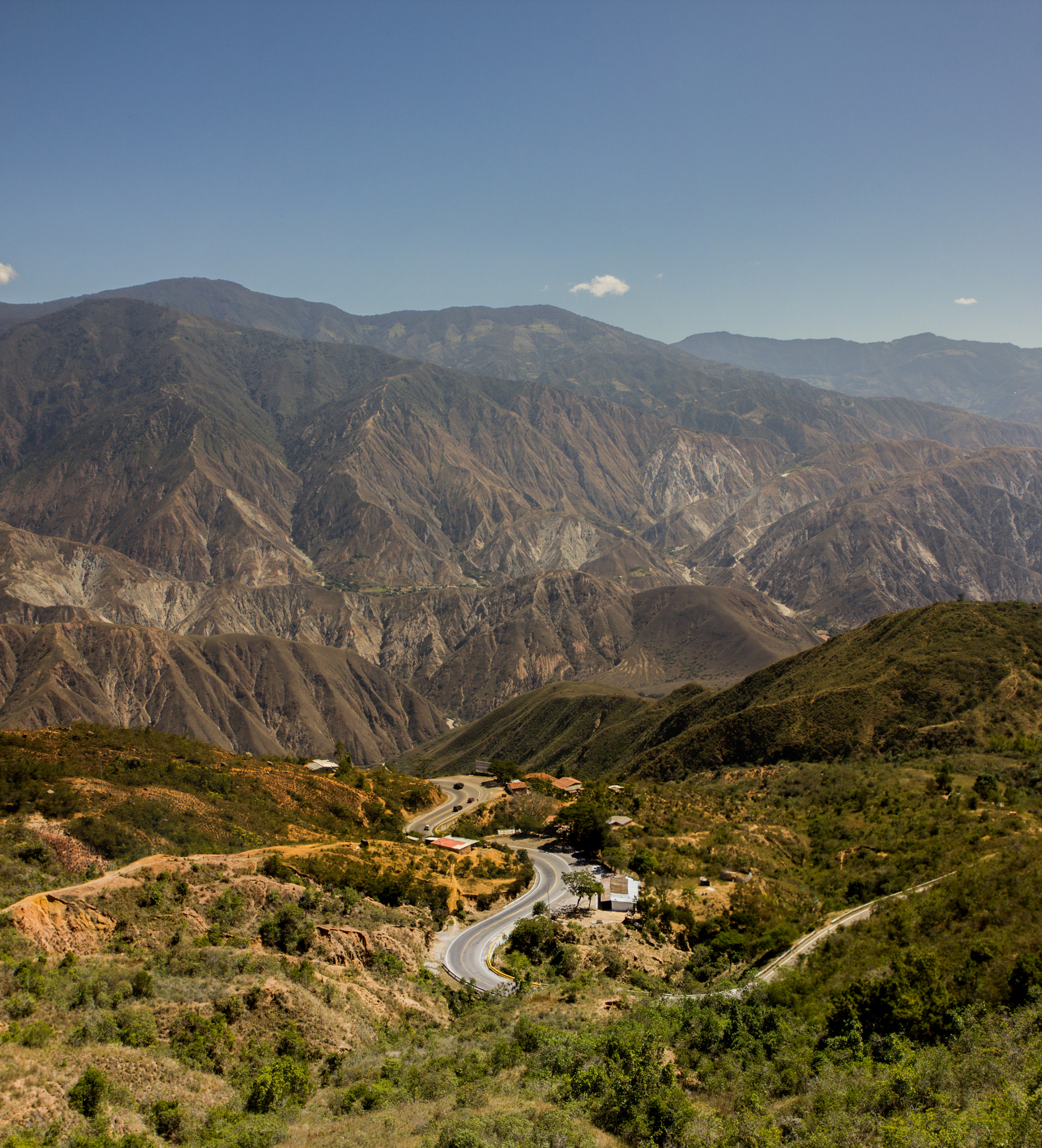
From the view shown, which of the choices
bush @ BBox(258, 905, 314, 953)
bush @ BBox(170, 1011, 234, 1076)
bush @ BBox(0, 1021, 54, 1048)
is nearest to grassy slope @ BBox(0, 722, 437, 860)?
bush @ BBox(258, 905, 314, 953)

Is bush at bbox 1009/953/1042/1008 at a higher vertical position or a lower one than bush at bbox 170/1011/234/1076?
higher

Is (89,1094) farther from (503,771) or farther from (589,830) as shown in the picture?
(503,771)

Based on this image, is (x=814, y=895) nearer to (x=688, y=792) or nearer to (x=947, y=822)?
(x=947, y=822)

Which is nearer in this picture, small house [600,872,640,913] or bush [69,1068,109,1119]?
bush [69,1068,109,1119]

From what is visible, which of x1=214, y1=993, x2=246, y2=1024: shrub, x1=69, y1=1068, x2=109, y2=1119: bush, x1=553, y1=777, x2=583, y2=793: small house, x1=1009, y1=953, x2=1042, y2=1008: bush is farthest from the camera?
x1=553, y1=777, x2=583, y2=793: small house

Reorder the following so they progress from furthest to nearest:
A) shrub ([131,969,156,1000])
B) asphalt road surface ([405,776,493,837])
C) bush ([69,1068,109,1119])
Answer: asphalt road surface ([405,776,493,837]) < shrub ([131,969,156,1000]) < bush ([69,1068,109,1119])

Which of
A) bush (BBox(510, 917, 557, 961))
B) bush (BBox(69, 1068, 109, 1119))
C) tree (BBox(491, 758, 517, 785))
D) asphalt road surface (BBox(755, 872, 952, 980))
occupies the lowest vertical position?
tree (BBox(491, 758, 517, 785))

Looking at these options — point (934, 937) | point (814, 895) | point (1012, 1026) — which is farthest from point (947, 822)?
point (1012, 1026)

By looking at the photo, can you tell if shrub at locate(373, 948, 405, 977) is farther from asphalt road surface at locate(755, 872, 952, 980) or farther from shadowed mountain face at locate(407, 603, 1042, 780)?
shadowed mountain face at locate(407, 603, 1042, 780)
